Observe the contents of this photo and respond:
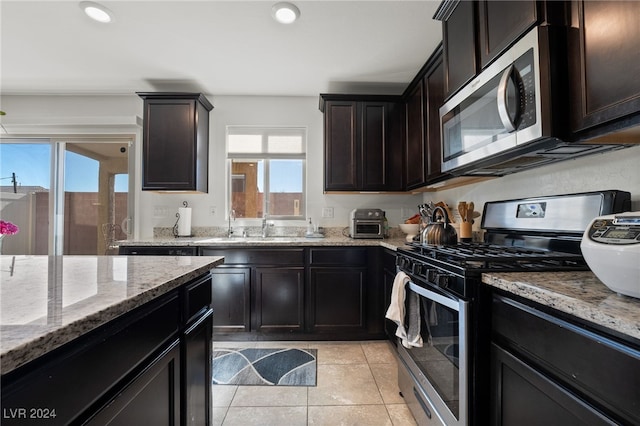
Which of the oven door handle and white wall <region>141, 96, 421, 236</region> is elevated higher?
white wall <region>141, 96, 421, 236</region>

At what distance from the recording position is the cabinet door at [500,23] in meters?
1.08

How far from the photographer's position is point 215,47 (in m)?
2.28

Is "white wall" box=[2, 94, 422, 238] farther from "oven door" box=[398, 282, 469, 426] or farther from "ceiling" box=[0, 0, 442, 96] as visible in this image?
"oven door" box=[398, 282, 469, 426]

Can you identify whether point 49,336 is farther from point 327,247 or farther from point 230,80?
point 230,80

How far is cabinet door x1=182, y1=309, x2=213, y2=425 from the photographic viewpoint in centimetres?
101

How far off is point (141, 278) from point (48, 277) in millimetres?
289

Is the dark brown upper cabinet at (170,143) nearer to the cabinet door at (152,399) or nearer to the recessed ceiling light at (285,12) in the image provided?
the recessed ceiling light at (285,12)

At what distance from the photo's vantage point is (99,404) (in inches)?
23.4

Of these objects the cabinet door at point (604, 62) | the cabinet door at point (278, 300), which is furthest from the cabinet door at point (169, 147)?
the cabinet door at point (604, 62)

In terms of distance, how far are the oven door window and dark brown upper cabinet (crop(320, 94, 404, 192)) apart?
1.64m

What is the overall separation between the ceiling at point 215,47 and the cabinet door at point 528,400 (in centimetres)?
212

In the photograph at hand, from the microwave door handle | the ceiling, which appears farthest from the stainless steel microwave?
the ceiling

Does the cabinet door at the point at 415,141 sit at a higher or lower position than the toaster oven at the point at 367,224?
higher

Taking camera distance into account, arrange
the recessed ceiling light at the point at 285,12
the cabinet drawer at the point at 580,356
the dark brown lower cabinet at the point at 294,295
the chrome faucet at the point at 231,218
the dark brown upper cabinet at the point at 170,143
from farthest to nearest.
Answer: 1. the chrome faucet at the point at 231,218
2. the dark brown upper cabinet at the point at 170,143
3. the dark brown lower cabinet at the point at 294,295
4. the recessed ceiling light at the point at 285,12
5. the cabinet drawer at the point at 580,356
